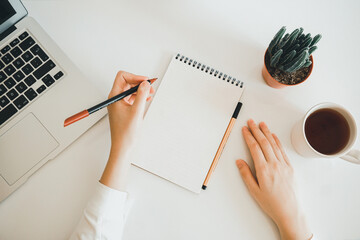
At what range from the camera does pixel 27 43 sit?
61 cm

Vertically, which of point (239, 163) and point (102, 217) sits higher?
point (239, 163)

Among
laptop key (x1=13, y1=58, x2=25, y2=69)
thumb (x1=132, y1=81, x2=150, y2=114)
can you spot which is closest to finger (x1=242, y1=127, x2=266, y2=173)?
thumb (x1=132, y1=81, x2=150, y2=114)

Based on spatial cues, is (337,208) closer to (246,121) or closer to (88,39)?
(246,121)

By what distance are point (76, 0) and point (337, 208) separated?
2.96 feet

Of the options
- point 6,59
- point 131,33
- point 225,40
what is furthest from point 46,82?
point 225,40

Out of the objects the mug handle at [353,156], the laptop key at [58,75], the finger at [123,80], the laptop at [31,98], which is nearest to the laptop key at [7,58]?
the laptop at [31,98]

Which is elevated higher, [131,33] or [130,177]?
[131,33]

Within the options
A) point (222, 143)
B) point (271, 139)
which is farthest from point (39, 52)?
point (271, 139)

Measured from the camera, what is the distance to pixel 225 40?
2.25 ft

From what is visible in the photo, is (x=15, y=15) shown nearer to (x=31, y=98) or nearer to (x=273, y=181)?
(x=31, y=98)

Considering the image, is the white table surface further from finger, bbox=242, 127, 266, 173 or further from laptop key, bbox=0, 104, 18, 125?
laptop key, bbox=0, 104, 18, 125

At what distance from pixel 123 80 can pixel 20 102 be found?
0.26 m

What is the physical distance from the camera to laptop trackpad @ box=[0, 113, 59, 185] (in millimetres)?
578

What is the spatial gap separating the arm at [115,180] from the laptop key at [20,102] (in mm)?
210
